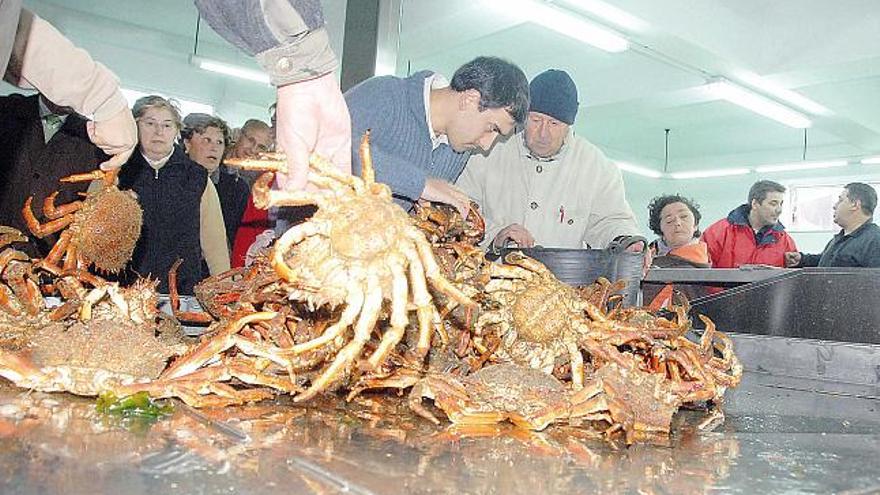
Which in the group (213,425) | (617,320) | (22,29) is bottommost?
(213,425)

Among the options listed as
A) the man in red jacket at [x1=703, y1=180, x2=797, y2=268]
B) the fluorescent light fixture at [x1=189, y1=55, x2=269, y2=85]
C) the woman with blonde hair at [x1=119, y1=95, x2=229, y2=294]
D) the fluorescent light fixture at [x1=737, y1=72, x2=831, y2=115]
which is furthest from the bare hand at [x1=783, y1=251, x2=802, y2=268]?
the fluorescent light fixture at [x1=189, y1=55, x2=269, y2=85]

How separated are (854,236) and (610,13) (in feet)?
11.5

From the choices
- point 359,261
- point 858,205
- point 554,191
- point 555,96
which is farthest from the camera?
point 858,205

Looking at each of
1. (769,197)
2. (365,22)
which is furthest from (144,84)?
(769,197)

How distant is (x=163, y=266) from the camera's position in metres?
4.14

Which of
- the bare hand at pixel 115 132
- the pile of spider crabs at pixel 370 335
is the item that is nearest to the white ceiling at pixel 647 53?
the bare hand at pixel 115 132

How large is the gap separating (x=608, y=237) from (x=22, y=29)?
3.25 meters

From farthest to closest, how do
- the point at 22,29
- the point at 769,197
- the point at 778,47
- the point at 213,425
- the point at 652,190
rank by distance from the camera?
1. the point at 652,190
2. the point at 778,47
3. the point at 769,197
4. the point at 22,29
5. the point at 213,425

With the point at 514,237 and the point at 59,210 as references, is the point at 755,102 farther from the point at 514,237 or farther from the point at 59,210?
the point at 59,210

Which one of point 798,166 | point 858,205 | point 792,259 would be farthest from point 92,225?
point 798,166

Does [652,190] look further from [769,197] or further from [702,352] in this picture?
[702,352]

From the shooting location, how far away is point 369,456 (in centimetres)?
120

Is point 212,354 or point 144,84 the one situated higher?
point 144,84

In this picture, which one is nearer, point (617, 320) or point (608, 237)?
point (617, 320)
